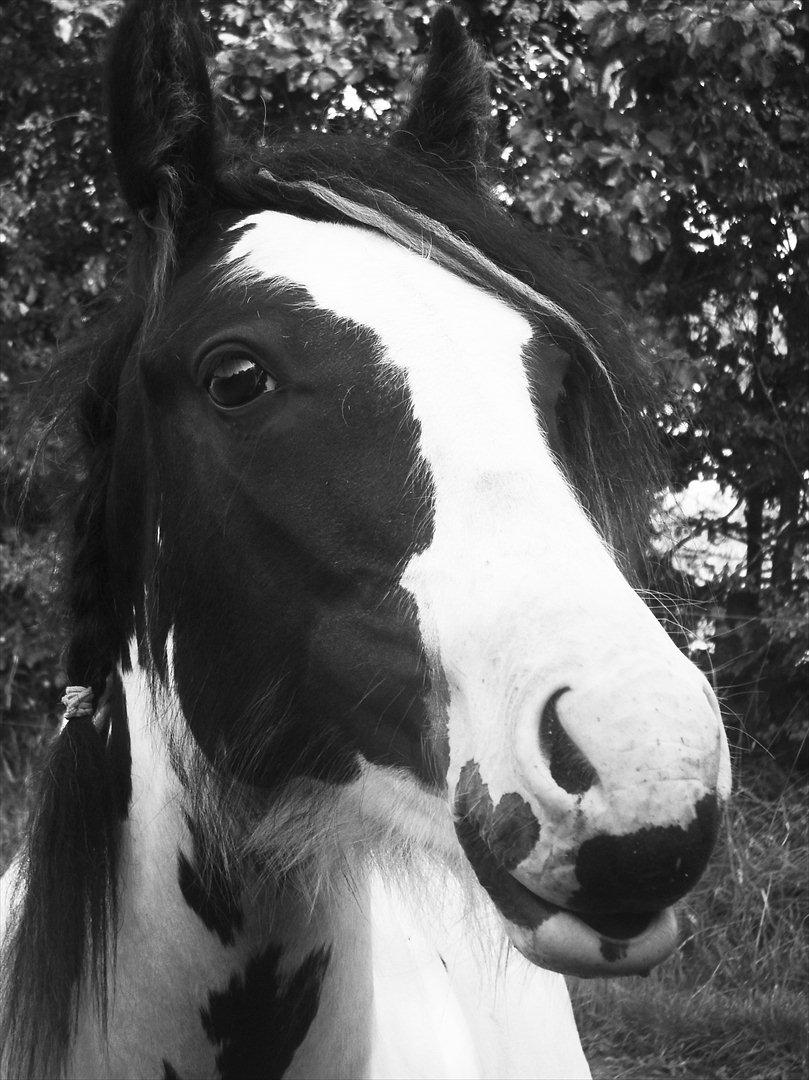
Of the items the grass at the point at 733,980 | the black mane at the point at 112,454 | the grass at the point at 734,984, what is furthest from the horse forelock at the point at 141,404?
the grass at the point at 734,984

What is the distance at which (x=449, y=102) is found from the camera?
6.31ft

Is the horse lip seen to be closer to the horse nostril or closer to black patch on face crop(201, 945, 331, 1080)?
the horse nostril

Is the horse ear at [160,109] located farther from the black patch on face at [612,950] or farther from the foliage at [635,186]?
the foliage at [635,186]

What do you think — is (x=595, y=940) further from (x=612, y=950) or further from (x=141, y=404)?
(x=141, y=404)

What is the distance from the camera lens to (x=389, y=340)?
1316 millimetres

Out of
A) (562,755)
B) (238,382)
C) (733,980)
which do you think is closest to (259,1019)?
(562,755)

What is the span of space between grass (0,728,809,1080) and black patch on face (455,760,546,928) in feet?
7.04

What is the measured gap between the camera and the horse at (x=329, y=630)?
3.38 feet

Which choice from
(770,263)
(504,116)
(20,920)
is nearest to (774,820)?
(770,263)

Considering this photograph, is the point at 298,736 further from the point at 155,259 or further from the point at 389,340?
the point at 155,259

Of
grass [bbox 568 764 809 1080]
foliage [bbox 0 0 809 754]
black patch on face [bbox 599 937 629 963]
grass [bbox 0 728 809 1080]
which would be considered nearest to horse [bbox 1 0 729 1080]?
black patch on face [bbox 599 937 629 963]

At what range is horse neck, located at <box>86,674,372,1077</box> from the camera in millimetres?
1478

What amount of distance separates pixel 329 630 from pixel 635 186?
9.78ft

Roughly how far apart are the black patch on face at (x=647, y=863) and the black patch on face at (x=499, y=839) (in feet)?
0.20
